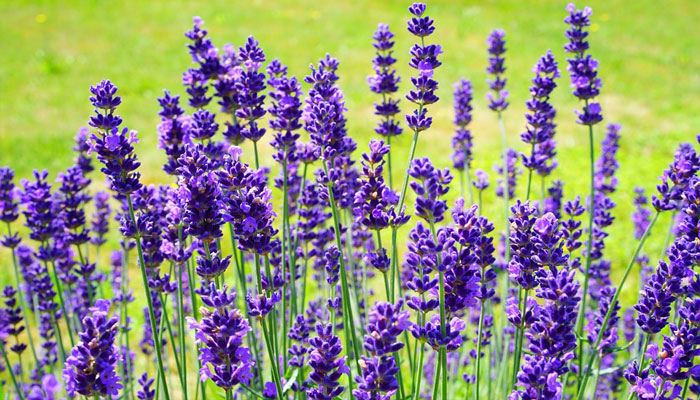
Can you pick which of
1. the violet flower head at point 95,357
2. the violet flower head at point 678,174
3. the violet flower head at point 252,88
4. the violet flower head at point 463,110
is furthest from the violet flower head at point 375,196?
the violet flower head at point 463,110

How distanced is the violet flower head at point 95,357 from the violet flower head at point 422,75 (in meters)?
1.09

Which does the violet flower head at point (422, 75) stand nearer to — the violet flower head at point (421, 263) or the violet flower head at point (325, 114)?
the violet flower head at point (325, 114)

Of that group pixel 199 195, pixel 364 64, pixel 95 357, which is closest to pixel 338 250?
pixel 199 195

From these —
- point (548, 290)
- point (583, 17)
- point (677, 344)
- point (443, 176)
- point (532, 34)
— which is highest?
point (532, 34)

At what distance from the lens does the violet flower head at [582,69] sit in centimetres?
259

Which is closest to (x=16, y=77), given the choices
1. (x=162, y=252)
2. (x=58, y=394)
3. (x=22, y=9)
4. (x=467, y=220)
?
(x=22, y=9)

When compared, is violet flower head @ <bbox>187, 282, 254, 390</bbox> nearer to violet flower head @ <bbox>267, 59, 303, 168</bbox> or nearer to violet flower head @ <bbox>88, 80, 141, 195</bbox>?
violet flower head @ <bbox>88, 80, 141, 195</bbox>

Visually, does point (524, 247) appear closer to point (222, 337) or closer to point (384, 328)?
point (384, 328)

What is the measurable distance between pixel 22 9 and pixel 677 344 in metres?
22.2

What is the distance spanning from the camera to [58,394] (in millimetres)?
3506

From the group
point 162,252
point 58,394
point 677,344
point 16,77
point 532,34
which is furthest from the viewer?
point 532,34

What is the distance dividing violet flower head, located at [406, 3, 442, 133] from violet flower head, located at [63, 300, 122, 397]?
42.8 inches

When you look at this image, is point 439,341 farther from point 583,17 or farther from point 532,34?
point 532,34

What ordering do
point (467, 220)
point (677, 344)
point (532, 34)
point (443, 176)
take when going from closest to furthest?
point (467, 220)
point (677, 344)
point (443, 176)
point (532, 34)
